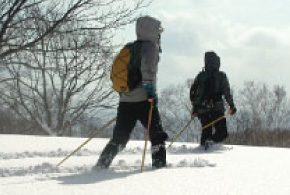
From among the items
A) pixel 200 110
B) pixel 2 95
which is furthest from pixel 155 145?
pixel 2 95

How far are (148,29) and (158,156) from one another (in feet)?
4.82

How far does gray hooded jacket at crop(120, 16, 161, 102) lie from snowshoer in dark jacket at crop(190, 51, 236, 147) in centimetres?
256

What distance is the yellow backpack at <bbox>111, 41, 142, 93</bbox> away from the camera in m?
4.07

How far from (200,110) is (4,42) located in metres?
4.03

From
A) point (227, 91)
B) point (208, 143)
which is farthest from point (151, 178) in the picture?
point (227, 91)

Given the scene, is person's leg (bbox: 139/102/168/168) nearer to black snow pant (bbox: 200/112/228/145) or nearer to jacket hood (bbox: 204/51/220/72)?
black snow pant (bbox: 200/112/228/145)

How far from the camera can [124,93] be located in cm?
420

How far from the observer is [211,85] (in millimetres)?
6605

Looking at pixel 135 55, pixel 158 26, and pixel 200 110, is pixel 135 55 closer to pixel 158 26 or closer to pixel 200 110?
pixel 158 26

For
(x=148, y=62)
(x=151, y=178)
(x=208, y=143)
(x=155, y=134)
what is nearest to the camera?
(x=151, y=178)

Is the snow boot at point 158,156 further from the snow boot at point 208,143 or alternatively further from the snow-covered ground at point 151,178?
the snow boot at point 208,143

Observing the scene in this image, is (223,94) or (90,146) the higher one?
(223,94)

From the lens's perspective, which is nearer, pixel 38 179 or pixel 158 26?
pixel 38 179

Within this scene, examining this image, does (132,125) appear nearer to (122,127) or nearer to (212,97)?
(122,127)
